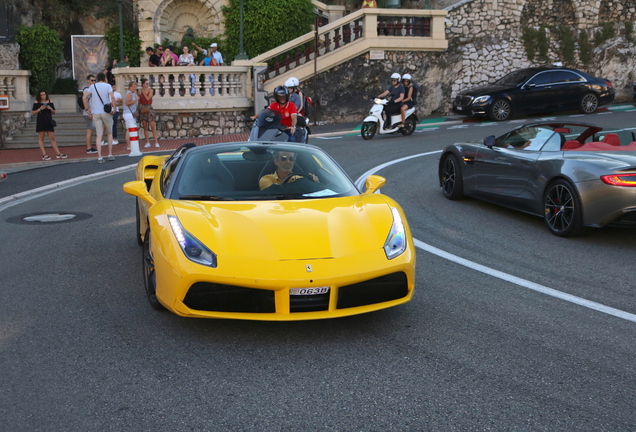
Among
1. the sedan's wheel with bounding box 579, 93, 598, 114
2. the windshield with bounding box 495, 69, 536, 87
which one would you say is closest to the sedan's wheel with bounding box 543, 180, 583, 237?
the windshield with bounding box 495, 69, 536, 87

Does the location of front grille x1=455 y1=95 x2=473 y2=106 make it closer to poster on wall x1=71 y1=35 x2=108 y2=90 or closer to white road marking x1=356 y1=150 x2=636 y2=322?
poster on wall x1=71 y1=35 x2=108 y2=90

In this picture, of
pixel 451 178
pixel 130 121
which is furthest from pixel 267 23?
pixel 451 178

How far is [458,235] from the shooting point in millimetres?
8492

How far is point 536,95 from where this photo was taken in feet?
78.0

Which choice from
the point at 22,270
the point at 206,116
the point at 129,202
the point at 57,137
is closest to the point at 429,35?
the point at 206,116

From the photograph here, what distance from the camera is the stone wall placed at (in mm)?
22719

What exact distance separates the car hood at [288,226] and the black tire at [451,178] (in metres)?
5.00

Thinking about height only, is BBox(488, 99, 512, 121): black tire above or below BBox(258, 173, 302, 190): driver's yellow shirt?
above

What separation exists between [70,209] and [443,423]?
320 inches

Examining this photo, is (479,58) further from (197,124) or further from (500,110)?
(197,124)

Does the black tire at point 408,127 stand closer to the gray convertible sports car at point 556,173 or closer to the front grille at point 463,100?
the front grille at point 463,100

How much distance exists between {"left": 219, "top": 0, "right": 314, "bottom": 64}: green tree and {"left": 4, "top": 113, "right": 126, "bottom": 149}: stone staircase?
8.10 m

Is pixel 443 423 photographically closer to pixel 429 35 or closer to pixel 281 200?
pixel 281 200

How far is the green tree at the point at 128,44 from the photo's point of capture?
101 feet
